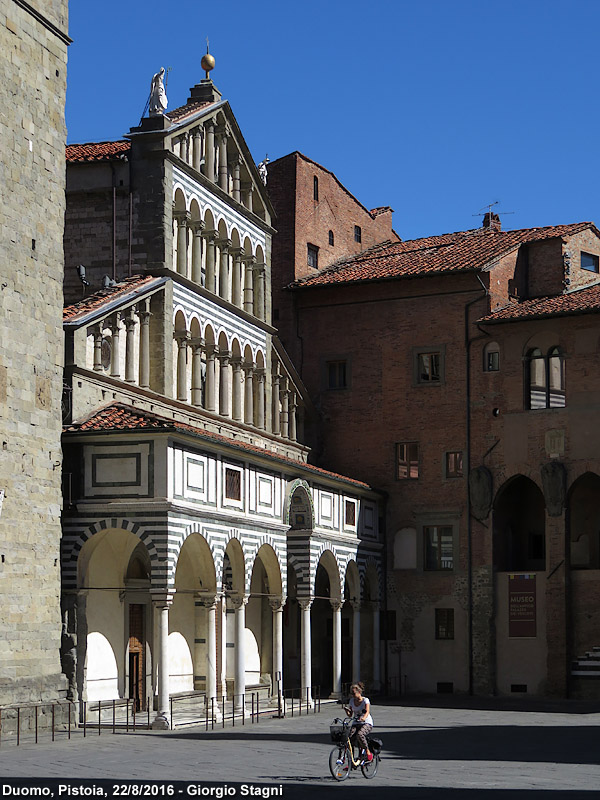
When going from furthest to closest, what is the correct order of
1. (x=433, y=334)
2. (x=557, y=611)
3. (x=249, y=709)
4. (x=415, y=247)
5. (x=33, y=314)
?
(x=415, y=247) < (x=433, y=334) < (x=557, y=611) < (x=249, y=709) < (x=33, y=314)

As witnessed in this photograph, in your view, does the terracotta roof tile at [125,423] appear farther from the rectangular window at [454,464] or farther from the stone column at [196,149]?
the rectangular window at [454,464]

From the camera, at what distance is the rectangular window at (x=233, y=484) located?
104ft

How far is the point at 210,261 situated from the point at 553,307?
9.98m

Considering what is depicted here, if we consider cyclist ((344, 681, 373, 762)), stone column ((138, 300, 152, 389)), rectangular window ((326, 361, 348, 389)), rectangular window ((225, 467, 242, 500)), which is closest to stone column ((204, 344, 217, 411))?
stone column ((138, 300, 152, 389))

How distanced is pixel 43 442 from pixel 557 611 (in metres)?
17.2

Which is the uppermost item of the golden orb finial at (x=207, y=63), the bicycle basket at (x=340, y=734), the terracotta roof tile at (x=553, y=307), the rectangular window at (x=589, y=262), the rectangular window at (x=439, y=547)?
the golden orb finial at (x=207, y=63)

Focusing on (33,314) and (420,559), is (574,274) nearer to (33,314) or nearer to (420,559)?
(420,559)

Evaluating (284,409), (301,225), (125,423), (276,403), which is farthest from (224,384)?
(301,225)

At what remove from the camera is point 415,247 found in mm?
46625

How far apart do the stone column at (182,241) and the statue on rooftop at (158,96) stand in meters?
2.49

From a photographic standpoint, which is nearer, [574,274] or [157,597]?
[157,597]

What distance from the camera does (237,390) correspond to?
37781 mm

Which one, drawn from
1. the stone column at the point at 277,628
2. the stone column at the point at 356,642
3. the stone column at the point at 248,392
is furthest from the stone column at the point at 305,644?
the stone column at the point at 248,392

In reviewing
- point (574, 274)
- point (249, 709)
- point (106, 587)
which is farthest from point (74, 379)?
point (574, 274)
